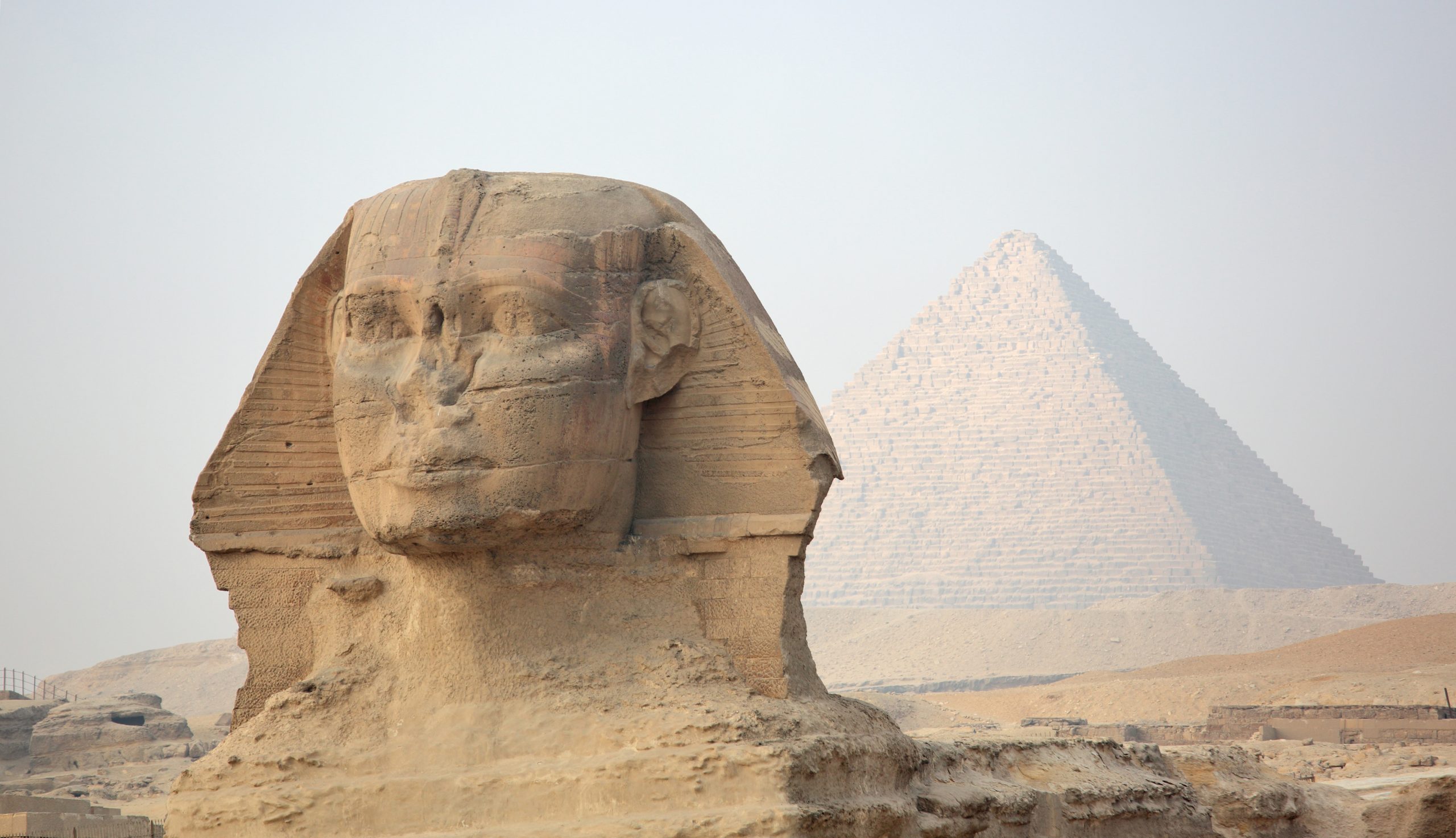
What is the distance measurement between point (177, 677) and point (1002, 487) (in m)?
128

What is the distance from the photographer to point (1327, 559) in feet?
578

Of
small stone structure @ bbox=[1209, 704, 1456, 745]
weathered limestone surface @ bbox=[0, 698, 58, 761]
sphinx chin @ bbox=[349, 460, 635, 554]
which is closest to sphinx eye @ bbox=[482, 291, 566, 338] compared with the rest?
sphinx chin @ bbox=[349, 460, 635, 554]

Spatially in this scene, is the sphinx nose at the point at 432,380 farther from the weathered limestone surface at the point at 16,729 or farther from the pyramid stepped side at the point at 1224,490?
the pyramid stepped side at the point at 1224,490

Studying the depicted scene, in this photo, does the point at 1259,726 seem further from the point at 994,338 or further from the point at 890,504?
the point at 994,338

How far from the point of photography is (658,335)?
16.8 feet

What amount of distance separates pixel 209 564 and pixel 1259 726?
24284 millimetres

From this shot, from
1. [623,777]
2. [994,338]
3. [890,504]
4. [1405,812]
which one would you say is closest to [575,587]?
[623,777]

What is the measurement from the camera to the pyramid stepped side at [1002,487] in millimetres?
165875

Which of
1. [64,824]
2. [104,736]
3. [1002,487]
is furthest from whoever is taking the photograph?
[1002,487]

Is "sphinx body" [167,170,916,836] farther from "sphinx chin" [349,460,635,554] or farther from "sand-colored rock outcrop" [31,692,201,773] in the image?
"sand-colored rock outcrop" [31,692,201,773]

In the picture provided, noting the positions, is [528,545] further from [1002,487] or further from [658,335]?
[1002,487]

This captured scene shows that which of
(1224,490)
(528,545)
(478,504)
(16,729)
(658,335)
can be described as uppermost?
(658,335)

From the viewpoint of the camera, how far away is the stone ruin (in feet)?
15.3

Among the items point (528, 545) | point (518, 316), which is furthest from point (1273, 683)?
point (518, 316)
